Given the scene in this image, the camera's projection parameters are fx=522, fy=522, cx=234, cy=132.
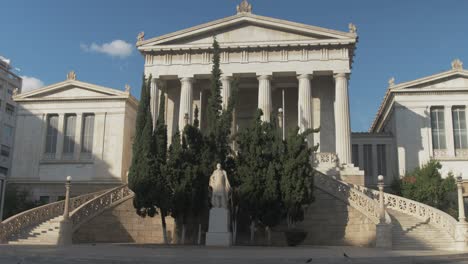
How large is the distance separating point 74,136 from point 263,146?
90.6 feet

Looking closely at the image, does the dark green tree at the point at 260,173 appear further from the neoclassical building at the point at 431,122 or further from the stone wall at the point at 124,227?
the neoclassical building at the point at 431,122

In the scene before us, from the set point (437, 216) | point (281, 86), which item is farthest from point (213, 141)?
point (281, 86)

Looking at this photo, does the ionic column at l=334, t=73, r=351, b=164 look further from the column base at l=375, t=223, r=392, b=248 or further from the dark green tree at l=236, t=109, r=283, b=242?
the column base at l=375, t=223, r=392, b=248

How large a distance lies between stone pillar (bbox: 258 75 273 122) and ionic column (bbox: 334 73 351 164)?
5.34 meters

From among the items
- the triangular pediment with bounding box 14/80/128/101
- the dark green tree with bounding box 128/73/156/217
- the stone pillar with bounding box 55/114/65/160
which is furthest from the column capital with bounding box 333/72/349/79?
the stone pillar with bounding box 55/114/65/160

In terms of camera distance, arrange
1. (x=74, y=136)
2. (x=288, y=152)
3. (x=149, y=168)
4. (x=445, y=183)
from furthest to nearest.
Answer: (x=74, y=136) → (x=445, y=183) → (x=288, y=152) → (x=149, y=168)

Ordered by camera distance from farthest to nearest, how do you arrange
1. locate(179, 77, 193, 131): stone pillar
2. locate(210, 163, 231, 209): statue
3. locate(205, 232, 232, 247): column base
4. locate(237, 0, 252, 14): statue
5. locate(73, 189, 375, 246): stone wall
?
1. locate(237, 0, 252, 14): statue
2. locate(179, 77, 193, 131): stone pillar
3. locate(73, 189, 375, 246): stone wall
4. locate(210, 163, 231, 209): statue
5. locate(205, 232, 232, 247): column base

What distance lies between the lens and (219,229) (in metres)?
23.6

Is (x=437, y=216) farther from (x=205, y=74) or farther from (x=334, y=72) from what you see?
(x=205, y=74)

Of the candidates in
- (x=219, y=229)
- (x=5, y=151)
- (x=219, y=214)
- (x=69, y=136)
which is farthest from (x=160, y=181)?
(x=5, y=151)

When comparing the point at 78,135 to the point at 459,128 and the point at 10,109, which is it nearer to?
the point at 10,109

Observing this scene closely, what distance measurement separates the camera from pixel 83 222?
2970cm

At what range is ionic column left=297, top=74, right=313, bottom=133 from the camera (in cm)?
4078

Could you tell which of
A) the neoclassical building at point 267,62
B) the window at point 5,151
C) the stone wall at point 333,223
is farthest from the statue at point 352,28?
the window at point 5,151
